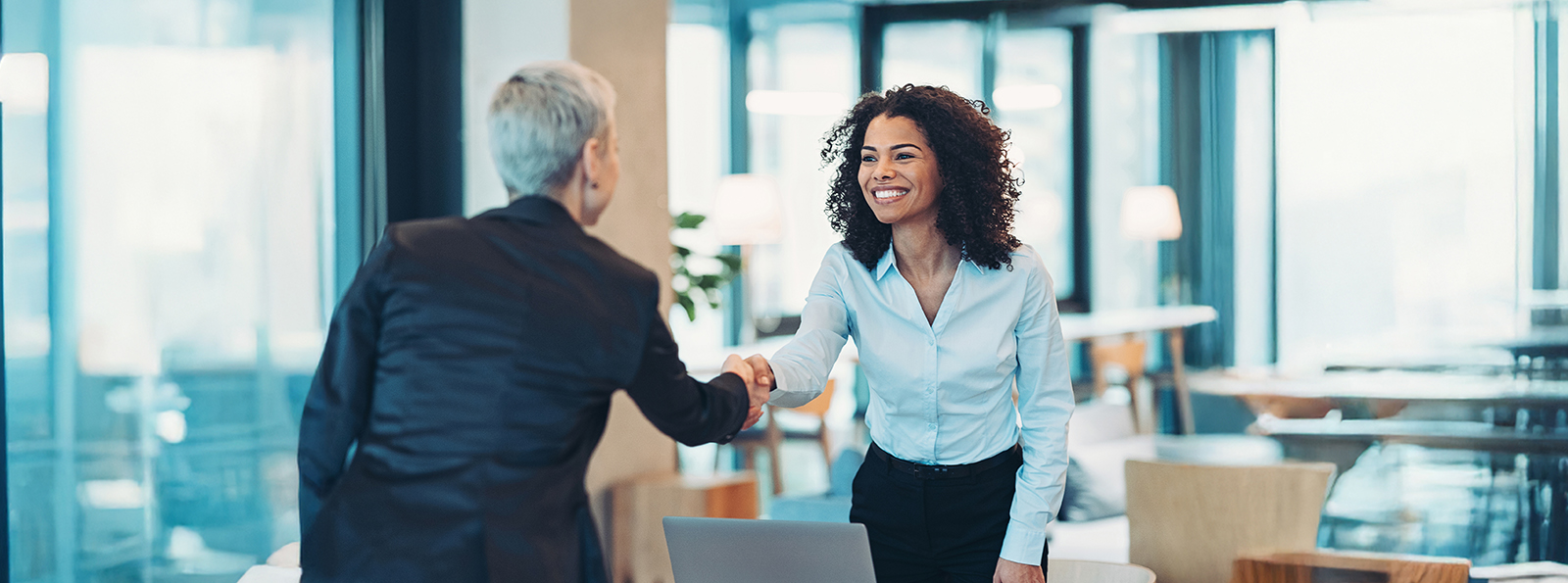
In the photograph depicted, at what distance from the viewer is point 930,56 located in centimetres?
826

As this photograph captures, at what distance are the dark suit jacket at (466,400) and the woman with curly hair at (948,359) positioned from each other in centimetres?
62

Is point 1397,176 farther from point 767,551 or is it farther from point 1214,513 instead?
point 767,551

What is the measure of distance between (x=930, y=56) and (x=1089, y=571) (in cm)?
614

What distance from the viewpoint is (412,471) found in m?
1.54

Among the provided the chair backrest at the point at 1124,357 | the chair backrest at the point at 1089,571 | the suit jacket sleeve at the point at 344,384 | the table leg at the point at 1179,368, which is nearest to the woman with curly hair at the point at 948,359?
the chair backrest at the point at 1089,571

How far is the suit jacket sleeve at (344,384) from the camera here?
1.58 m

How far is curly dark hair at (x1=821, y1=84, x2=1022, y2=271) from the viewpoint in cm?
213

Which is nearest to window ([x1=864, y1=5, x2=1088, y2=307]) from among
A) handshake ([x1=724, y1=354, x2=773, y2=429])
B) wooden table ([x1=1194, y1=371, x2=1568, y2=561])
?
wooden table ([x1=1194, y1=371, x2=1568, y2=561])

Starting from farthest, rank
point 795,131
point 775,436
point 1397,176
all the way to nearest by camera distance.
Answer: point 795,131 < point 775,436 < point 1397,176

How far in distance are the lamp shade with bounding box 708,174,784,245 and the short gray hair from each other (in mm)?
4612

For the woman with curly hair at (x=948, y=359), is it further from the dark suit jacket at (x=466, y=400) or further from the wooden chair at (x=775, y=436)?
the wooden chair at (x=775, y=436)

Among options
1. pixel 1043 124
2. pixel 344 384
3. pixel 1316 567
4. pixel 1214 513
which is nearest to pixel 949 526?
pixel 344 384

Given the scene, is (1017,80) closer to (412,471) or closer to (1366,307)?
(1366,307)

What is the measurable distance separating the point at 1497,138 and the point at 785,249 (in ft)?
13.3
